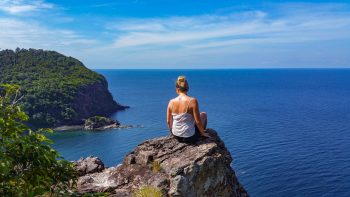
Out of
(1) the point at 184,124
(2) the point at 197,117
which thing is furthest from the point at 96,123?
(2) the point at 197,117

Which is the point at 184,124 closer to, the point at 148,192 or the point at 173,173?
the point at 173,173

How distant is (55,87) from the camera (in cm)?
11931

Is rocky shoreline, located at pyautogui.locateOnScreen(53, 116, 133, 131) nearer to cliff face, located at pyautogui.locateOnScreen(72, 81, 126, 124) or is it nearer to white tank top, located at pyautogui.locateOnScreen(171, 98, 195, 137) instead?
cliff face, located at pyautogui.locateOnScreen(72, 81, 126, 124)

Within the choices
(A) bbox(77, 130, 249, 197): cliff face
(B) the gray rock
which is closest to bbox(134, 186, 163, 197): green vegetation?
(A) bbox(77, 130, 249, 197): cliff face

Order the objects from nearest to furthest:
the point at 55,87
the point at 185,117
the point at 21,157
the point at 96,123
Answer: the point at 21,157 → the point at 185,117 → the point at 96,123 → the point at 55,87

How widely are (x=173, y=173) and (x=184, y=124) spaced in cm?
185

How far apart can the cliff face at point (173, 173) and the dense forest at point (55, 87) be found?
8264cm

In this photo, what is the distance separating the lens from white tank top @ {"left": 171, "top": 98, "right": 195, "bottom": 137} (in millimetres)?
11383

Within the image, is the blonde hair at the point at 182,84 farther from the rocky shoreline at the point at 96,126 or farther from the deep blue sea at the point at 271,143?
the rocky shoreline at the point at 96,126

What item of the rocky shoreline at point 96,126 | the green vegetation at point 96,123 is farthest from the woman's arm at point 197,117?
the green vegetation at point 96,123

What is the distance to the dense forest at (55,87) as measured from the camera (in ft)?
356

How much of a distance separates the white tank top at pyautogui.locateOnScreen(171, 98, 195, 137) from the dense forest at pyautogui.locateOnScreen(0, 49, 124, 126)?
82.9 metres

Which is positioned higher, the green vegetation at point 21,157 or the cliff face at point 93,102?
the green vegetation at point 21,157

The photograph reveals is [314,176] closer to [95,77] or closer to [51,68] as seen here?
[95,77]
